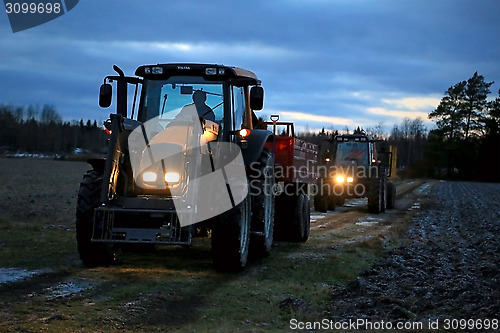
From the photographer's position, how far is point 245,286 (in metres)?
7.99

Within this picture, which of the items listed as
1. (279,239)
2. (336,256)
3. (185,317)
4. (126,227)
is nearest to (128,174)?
(126,227)

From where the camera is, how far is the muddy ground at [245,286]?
633 centimetres

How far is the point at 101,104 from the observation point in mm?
9430

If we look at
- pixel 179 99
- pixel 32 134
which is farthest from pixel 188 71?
pixel 32 134

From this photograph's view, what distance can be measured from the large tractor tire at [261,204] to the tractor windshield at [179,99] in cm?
96

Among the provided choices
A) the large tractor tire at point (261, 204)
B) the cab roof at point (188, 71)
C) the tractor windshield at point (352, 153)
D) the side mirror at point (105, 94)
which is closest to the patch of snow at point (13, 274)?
the side mirror at point (105, 94)

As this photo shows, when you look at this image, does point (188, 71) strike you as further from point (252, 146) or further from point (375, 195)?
point (375, 195)

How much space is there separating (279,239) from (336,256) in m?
2.38

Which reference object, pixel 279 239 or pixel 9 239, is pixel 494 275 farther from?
pixel 9 239

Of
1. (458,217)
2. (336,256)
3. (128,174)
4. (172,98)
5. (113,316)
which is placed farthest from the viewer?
(458,217)

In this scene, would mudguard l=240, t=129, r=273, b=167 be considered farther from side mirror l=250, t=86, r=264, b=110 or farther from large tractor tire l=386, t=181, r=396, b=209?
large tractor tire l=386, t=181, r=396, b=209

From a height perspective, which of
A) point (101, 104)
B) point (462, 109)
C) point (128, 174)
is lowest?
point (128, 174)

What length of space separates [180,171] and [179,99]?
4.62 ft

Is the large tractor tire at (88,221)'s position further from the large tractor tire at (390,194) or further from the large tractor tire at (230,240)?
the large tractor tire at (390,194)
